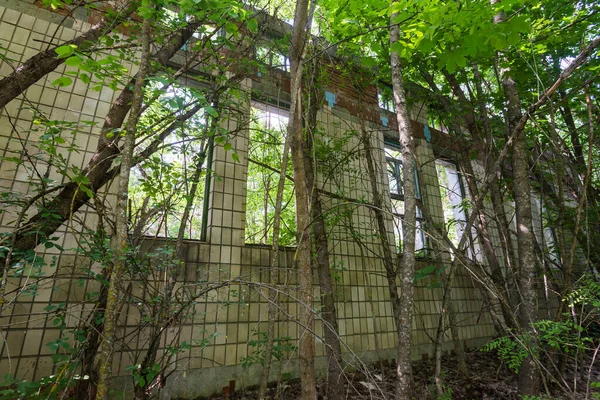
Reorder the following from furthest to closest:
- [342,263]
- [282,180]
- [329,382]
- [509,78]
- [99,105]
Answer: [342,263], [509,78], [99,105], [329,382], [282,180]

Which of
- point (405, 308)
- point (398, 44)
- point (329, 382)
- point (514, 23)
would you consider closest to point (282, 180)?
point (405, 308)

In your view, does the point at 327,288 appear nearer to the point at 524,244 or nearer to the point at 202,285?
the point at 202,285

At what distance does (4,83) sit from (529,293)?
16.4ft

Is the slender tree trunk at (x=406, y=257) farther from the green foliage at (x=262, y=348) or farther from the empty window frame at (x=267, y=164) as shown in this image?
the empty window frame at (x=267, y=164)

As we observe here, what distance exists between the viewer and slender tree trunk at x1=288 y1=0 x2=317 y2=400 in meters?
1.78

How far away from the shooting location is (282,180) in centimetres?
206

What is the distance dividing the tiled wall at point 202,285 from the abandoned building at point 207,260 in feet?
0.04

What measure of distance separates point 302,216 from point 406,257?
80 centimetres

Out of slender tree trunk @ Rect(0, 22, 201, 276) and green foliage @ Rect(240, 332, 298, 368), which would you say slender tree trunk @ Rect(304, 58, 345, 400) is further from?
slender tree trunk @ Rect(0, 22, 201, 276)

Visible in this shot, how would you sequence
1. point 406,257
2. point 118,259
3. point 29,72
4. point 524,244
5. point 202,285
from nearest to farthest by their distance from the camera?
point 118,259 < point 202,285 < point 406,257 < point 29,72 < point 524,244

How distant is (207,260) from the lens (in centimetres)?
351

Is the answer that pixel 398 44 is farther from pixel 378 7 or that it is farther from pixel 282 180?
pixel 282 180

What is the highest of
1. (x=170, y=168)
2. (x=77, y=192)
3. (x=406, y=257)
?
(x=170, y=168)

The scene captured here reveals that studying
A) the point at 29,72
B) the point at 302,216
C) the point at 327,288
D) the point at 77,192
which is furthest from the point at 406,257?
the point at 29,72
